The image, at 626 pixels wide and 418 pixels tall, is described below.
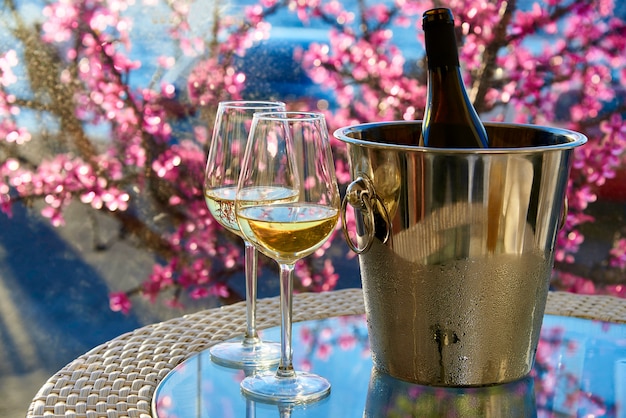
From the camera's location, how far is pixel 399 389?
0.88 m

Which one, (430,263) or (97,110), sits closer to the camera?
(430,263)

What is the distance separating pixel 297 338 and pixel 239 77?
183 centimetres

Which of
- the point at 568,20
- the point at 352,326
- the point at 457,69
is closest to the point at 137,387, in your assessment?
the point at 352,326

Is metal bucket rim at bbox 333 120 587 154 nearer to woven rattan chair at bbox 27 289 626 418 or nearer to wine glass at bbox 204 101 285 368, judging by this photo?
wine glass at bbox 204 101 285 368

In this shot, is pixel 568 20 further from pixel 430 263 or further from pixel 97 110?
pixel 430 263

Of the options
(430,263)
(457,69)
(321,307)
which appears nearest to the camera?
(430,263)

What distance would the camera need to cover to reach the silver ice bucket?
2.61 feet

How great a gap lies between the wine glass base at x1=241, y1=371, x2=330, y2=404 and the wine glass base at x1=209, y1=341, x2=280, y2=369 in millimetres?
61

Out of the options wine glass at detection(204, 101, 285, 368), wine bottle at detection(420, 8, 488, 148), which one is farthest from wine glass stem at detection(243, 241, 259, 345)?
wine bottle at detection(420, 8, 488, 148)

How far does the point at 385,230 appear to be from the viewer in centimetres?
85

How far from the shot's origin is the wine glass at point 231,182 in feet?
3.22

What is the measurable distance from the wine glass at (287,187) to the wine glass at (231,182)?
0.41 ft

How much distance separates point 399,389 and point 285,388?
12cm

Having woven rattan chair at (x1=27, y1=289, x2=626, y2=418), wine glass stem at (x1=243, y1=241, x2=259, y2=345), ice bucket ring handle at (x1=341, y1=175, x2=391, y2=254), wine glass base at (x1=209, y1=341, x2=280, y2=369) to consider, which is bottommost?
woven rattan chair at (x1=27, y1=289, x2=626, y2=418)
